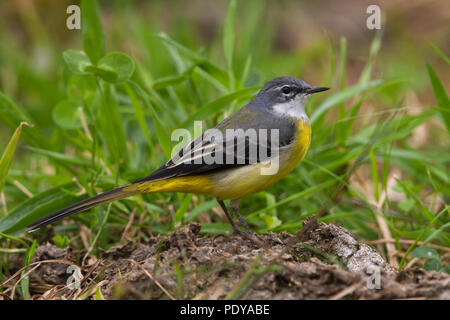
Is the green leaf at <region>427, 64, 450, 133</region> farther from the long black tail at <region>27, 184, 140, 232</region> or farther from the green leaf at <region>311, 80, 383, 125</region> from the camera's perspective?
the long black tail at <region>27, 184, 140, 232</region>

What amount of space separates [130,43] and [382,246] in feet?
17.8

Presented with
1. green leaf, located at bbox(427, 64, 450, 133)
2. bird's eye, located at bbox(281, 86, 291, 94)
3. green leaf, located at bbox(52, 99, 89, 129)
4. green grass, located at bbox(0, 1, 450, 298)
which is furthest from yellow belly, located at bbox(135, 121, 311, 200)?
green leaf, located at bbox(52, 99, 89, 129)

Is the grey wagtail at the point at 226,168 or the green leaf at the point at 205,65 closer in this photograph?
the grey wagtail at the point at 226,168

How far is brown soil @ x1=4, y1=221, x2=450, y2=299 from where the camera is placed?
2842 millimetres

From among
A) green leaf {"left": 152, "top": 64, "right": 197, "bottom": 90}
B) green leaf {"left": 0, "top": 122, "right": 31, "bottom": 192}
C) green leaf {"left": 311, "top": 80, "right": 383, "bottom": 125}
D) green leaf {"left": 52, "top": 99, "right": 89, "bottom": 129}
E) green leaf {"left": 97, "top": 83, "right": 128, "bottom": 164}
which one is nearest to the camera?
green leaf {"left": 0, "top": 122, "right": 31, "bottom": 192}

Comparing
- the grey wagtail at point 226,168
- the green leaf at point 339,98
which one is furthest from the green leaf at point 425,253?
the green leaf at point 339,98

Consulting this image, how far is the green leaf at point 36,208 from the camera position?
4.26 metres

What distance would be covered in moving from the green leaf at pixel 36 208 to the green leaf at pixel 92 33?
3.81ft

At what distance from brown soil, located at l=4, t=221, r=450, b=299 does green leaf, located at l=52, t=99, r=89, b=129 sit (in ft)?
5.30

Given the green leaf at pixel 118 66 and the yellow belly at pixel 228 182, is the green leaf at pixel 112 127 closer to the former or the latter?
the green leaf at pixel 118 66

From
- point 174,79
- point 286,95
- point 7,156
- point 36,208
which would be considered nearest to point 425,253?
point 286,95

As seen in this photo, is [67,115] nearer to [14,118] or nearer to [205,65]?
[14,118]

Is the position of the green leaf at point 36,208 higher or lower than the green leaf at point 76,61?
lower
